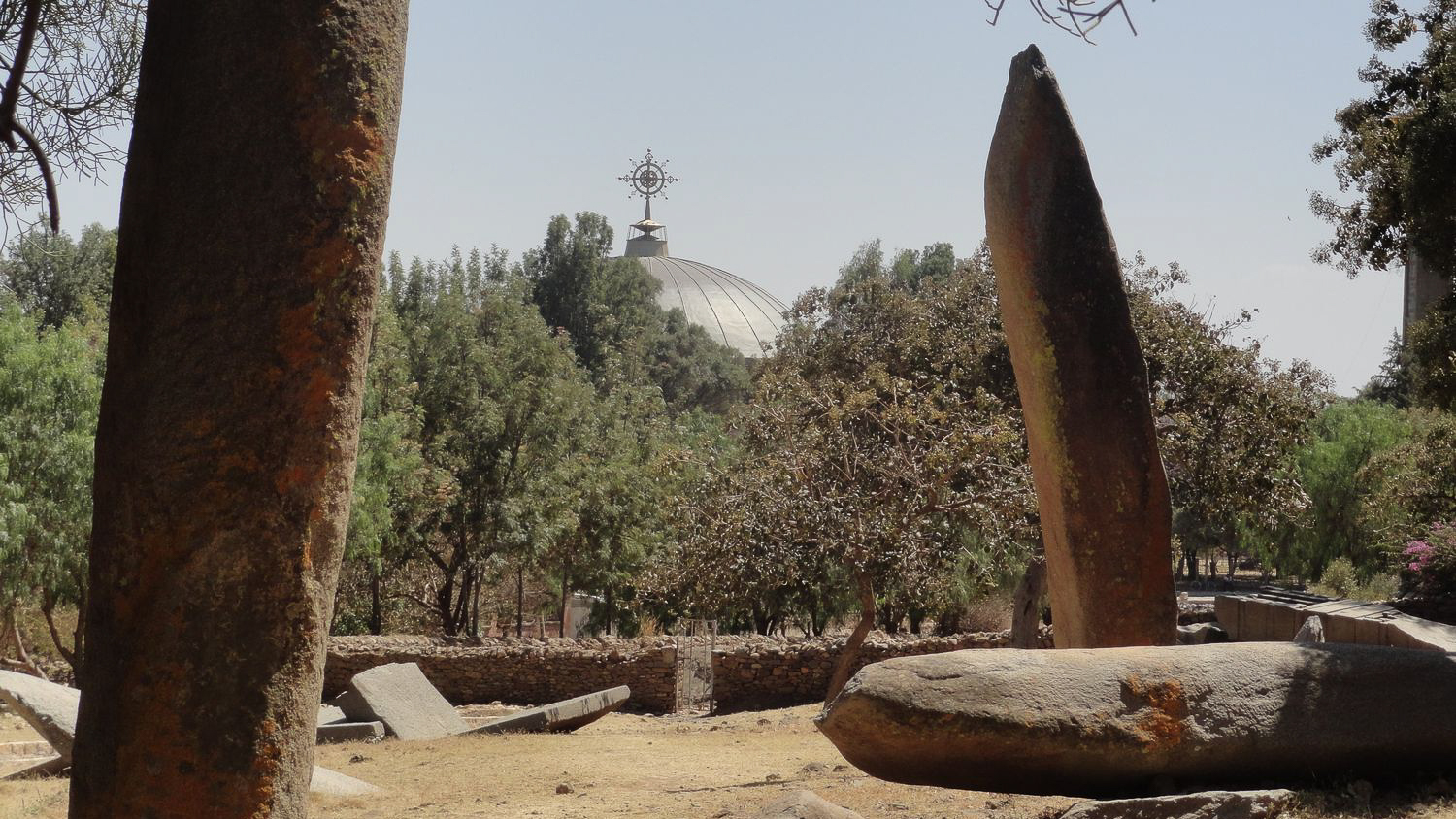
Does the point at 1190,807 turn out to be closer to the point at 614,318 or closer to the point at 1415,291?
the point at 1415,291

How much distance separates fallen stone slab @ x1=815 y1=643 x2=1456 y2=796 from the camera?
4.96m

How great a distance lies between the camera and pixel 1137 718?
507 centimetres

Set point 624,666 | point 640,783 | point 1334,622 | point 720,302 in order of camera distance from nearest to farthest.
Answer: point 640,783
point 1334,622
point 624,666
point 720,302

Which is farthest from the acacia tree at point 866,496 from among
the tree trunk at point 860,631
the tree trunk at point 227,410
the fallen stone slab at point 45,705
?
the tree trunk at point 227,410

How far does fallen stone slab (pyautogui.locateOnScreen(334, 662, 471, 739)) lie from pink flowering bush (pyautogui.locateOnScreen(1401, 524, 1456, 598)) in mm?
11976

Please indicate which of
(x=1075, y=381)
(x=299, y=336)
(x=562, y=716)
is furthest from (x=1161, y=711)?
(x=562, y=716)

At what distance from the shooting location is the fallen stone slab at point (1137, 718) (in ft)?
16.3

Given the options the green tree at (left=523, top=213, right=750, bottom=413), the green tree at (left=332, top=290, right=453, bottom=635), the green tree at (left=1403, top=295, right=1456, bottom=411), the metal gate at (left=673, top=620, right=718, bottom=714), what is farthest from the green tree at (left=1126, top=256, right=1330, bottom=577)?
the green tree at (left=523, top=213, right=750, bottom=413)

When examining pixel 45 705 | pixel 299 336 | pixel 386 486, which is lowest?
pixel 45 705

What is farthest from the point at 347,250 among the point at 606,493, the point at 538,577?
the point at 538,577

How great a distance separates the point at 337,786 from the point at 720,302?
196ft

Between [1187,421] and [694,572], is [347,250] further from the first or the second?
[1187,421]

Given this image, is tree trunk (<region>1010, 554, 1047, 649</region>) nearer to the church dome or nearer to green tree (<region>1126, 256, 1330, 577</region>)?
green tree (<region>1126, 256, 1330, 577</region>)

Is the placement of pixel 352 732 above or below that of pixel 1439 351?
below
